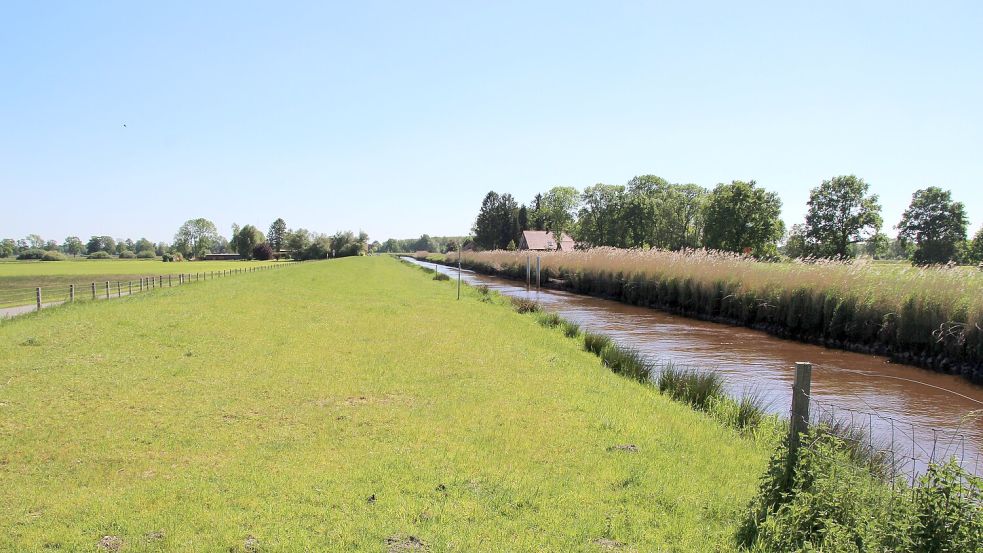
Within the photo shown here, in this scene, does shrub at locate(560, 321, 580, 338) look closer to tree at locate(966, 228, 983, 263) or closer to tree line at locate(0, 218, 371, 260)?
tree at locate(966, 228, 983, 263)

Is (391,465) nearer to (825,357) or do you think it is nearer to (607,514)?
(607,514)

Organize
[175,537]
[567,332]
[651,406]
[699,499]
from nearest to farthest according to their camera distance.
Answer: [175,537] → [699,499] → [651,406] → [567,332]

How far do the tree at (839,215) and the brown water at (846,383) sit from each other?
52.0 metres

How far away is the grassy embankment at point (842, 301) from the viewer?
12.8m

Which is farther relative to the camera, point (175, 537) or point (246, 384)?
point (246, 384)

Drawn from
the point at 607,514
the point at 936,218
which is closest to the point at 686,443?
the point at 607,514

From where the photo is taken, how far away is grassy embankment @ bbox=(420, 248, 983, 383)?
12750mm

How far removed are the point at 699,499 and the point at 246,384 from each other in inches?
284

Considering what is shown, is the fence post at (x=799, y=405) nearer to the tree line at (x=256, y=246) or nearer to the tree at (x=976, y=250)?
the tree at (x=976, y=250)

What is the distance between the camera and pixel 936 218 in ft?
211

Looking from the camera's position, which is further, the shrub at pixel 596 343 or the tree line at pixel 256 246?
the tree line at pixel 256 246

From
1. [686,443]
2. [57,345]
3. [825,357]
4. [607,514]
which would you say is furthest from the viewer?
[825,357]

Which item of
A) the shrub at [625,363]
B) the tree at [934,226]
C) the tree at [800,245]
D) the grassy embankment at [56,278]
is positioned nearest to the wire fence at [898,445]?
the shrub at [625,363]

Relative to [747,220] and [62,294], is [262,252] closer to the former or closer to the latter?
[62,294]
